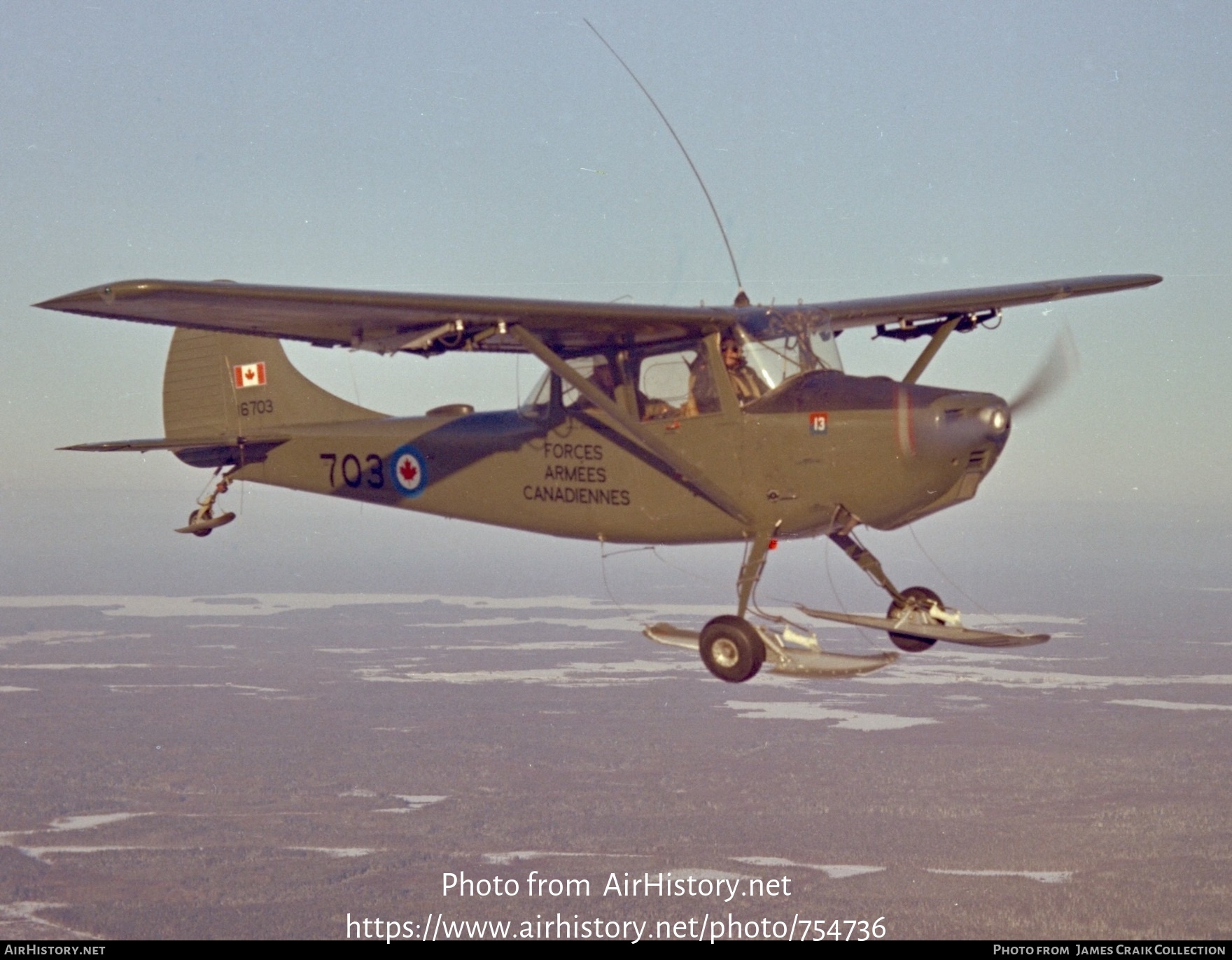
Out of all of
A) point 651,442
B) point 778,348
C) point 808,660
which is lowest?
point 808,660

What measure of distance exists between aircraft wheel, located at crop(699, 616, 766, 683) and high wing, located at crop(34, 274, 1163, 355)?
2935 millimetres

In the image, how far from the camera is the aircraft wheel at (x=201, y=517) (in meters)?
17.5

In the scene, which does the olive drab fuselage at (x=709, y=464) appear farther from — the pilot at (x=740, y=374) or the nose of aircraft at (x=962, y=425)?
the pilot at (x=740, y=374)

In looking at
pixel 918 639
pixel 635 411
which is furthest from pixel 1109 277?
pixel 635 411

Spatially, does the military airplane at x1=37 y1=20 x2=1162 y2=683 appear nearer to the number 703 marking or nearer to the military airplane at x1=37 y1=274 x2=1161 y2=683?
the military airplane at x1=37 y1=274 x2=1161 y2=683

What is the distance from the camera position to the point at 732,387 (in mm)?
14102

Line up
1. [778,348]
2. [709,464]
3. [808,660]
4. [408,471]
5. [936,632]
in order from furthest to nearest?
1. [408,471]
2. [936,632]
3. [709,464]
4. [778,348]
5. [808,660]

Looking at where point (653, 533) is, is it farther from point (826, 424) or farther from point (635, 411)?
point (826, 424)

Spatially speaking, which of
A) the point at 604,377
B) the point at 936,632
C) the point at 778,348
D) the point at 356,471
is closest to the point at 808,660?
the point at 936,632

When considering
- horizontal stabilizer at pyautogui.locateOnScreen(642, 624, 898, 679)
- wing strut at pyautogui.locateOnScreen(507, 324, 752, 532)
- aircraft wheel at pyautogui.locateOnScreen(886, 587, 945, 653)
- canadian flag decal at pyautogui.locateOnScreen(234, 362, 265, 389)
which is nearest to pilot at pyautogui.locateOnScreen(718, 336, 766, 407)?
wing strut at pyautogui.locateOnScreen(507, 324, 752, 532)

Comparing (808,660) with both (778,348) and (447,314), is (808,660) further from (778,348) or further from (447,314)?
(447,314)

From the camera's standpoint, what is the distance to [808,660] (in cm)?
1361

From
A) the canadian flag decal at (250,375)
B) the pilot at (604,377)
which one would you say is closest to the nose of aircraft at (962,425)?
the pilot at (604,377)

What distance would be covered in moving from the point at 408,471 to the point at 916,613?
21.0 ft
